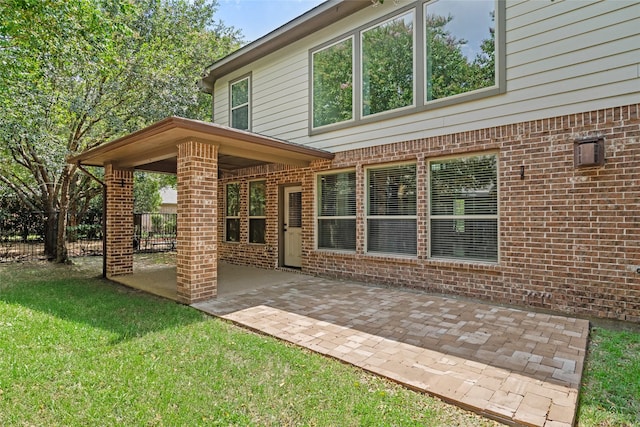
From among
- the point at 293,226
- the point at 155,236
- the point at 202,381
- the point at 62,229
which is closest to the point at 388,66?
the point at 293,226

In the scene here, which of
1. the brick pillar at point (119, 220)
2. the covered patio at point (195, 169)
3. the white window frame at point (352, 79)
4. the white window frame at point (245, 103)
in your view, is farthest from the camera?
the white window frame at point (245, 103)

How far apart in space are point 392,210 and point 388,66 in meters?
2.76

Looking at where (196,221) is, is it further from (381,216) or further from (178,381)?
(381,216)

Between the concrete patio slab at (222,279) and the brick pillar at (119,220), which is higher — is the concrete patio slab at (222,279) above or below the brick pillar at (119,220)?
below

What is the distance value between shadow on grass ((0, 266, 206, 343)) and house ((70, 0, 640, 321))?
2.08 ft

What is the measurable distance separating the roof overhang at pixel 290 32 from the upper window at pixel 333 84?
512 mm

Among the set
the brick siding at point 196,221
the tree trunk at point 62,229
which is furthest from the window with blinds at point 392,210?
the tree trunk at point 62,229

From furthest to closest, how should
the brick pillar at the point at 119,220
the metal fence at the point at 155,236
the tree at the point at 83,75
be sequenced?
the metal fence at the point at 155,236
the brick pillar at the point at 119,220
the tree at the point at 83,75

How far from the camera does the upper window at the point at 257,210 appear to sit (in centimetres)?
891

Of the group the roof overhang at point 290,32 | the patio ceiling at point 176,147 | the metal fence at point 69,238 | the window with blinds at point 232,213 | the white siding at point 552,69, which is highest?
the roof overhang at point 290,32

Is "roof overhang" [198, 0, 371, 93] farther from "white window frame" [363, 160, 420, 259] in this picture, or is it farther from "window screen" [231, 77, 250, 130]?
"white window frame" [363, 160, 420, 259]

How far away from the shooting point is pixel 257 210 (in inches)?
357

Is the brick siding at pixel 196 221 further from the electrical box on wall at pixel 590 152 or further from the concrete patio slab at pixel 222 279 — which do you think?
the electrical box on wall at pixel 590 152

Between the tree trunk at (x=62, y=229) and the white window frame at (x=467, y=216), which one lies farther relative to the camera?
the tree trunk at (x=62, y=229)
